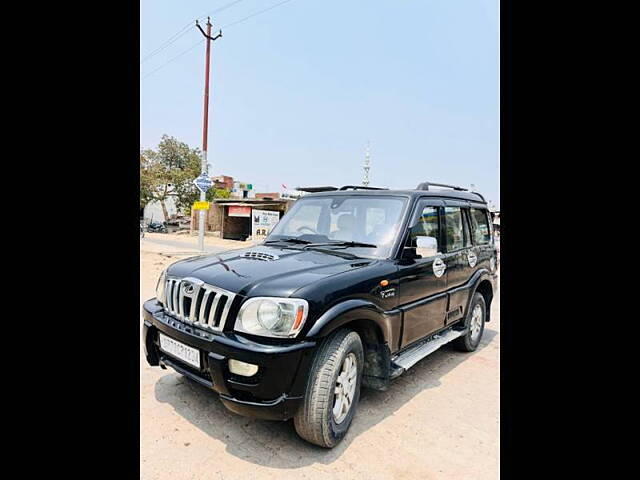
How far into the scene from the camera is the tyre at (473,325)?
4.54 m

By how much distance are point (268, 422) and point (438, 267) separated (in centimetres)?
216

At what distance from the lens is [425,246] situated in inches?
127

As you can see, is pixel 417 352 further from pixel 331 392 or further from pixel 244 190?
pixel 244 190

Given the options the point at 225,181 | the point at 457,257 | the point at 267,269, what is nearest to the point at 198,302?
the point at 267,269

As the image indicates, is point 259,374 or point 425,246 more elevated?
point 425,246

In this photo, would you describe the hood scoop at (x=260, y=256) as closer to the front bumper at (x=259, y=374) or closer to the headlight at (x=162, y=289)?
the headlight at (x=162, y=289)

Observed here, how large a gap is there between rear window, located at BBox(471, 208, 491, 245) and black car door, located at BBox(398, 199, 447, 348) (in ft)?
3.39

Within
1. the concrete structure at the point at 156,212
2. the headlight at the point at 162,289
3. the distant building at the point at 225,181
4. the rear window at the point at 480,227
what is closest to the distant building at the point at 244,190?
the concrete structure at the point at 156,212

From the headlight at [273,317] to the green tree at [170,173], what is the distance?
3584 cm
